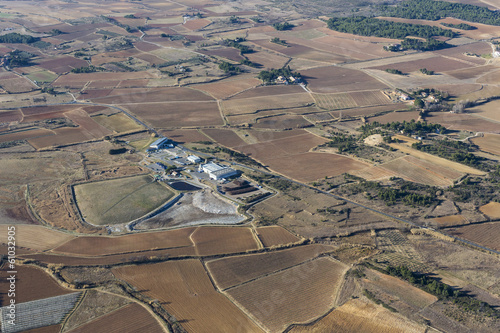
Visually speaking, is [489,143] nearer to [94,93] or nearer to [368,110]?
[368,110]

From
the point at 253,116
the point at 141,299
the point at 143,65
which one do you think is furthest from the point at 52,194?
the point at 143,65

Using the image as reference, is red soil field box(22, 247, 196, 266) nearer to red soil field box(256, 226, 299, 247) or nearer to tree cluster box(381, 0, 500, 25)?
red soil field box(256, 226, 299, 247)

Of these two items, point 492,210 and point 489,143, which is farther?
point 489,143

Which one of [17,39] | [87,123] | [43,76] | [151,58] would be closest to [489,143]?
[87,123]

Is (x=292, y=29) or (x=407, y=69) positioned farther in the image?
(x=292, y=29)

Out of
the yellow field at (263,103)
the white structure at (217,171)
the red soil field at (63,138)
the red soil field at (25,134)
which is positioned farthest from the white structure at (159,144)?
the yellow field at (263,103)

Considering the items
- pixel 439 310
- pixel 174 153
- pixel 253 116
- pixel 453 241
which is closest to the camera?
pixel 439 310

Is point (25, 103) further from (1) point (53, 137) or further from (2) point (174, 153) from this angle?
(2) point (174, 153)
